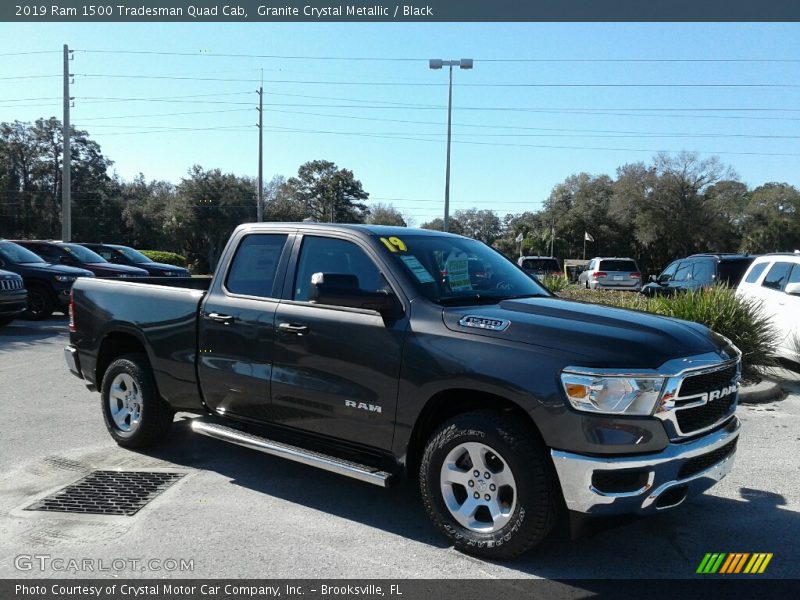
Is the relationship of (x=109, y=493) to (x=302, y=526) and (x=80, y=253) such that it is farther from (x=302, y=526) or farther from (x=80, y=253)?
(x=80, y=253)

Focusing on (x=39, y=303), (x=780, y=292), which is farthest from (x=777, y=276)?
(x=39, y=303)

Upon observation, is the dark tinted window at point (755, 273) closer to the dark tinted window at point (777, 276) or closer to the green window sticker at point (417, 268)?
the dark tinted window at point (777, 276)

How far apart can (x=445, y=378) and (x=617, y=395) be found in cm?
93

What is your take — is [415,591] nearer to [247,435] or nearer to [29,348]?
[247,435]

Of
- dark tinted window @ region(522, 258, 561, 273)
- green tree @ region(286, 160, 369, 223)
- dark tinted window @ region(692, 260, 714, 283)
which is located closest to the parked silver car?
→ dark tinted window @ region(522, 258, 561, 273)

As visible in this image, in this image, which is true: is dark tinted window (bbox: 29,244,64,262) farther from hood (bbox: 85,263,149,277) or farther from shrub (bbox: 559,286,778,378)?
shrub (bbox: 559,286,778,378)

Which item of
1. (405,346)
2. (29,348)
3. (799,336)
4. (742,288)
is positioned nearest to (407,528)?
(405,346)

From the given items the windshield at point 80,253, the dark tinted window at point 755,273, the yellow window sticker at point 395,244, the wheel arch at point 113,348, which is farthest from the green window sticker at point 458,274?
the windshield at point 80,253

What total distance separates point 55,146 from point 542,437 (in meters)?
61.7

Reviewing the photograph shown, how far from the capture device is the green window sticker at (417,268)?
4.27m

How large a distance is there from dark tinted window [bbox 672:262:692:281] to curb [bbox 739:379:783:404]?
6.02 metres

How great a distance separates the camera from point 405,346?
13.0 feet

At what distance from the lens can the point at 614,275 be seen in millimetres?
23234

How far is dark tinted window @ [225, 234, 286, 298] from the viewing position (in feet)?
16.0
